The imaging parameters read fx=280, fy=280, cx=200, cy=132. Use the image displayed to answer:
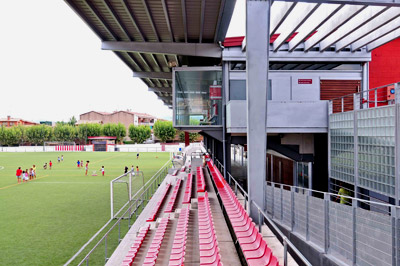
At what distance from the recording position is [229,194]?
10.9 metres

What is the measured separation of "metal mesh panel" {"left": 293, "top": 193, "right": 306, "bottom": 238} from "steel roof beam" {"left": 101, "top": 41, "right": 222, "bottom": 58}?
1032cm

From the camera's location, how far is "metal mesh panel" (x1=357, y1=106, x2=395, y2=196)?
8.11 meters

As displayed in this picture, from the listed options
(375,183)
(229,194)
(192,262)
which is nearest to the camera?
(192,262)

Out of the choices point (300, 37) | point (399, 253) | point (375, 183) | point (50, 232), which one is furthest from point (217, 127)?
point (399, 253)

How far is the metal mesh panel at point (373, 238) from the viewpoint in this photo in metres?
4.60

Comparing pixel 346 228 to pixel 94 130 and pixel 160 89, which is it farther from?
pixel 94 130

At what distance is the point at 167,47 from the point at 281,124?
26.7 feet

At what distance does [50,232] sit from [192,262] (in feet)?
25.0

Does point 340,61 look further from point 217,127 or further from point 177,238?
point 177,238

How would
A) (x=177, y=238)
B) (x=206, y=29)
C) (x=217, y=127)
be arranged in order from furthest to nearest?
(x=217, y=127) < (x=206, y=29) < (x=177, y=238)

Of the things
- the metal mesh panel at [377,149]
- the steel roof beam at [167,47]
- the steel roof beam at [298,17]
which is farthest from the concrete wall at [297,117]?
the steel roof beam at [167,47]

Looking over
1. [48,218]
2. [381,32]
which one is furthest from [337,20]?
[48,218]

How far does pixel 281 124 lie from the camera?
477 inches

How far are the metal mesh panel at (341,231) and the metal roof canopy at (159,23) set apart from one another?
893 centimetres
